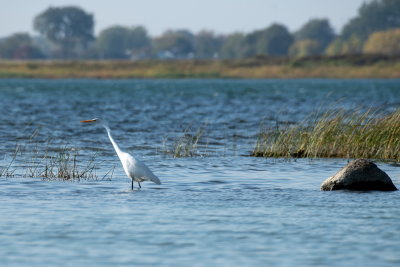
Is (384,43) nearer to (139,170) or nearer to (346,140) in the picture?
(346,140)

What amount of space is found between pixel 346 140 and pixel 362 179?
573 cm

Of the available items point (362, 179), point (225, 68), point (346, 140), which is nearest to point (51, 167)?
point (362, 179)

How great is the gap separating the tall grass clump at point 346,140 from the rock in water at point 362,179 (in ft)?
15.5

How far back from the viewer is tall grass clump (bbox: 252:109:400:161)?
20.0 m

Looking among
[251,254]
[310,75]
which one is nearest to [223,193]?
[251,254]

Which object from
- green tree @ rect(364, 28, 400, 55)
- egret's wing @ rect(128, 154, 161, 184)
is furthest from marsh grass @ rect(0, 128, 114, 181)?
green tree @ rect(364, 28, 400, 55)

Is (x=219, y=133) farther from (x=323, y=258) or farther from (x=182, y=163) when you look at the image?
(x=323, y=258)

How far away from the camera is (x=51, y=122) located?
126 feet

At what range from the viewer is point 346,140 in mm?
20797

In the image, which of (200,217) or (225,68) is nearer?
(200,217)

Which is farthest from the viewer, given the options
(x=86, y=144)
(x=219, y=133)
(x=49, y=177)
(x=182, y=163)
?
(x=219, y=133)

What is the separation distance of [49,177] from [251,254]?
7946 mm

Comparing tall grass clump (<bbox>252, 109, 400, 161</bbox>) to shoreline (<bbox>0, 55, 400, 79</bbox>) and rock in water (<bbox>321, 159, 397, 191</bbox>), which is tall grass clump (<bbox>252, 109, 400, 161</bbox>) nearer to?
rock in water (<bbox>321, 159, 397, 191</bbox>)

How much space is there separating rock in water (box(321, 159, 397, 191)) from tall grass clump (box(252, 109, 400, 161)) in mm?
4717
